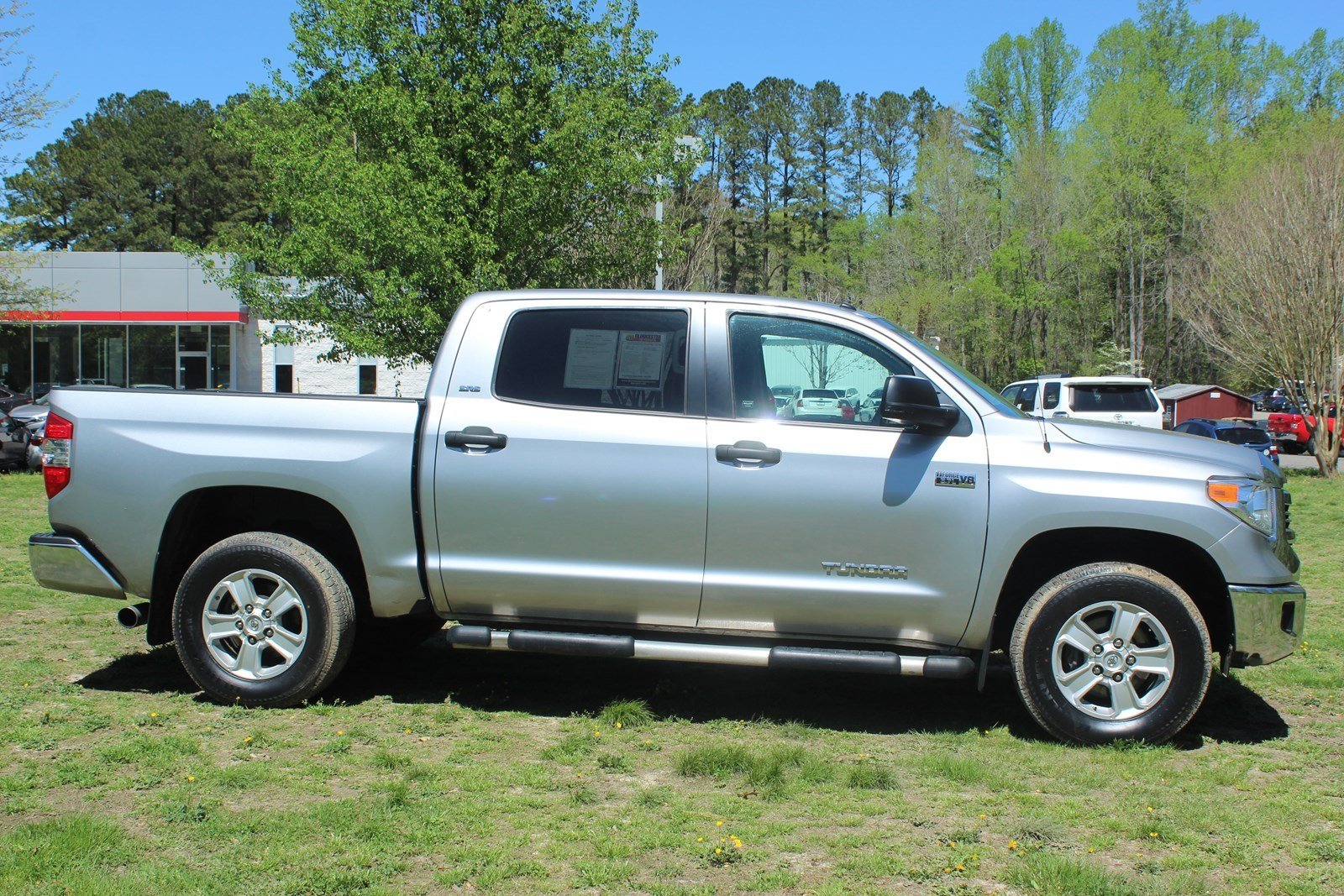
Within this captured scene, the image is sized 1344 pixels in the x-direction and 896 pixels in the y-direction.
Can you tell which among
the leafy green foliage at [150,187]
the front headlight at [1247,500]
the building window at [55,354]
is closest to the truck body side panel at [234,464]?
the front headlight at [1247,500]

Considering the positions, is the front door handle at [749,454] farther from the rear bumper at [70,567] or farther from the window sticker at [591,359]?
the rear bumper at [70,567]

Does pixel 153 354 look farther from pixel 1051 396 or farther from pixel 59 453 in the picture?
pixel 59 453

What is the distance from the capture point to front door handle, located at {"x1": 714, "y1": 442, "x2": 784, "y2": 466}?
4887 mm

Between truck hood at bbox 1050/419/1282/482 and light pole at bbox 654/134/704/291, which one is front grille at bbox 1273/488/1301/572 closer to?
truck hood at bbox 1050/419/1282/482

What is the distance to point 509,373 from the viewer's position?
5.24 m

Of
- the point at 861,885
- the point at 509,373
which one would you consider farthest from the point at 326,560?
the point at 861,885

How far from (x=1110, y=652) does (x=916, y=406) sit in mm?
1361

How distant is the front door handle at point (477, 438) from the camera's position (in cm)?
506

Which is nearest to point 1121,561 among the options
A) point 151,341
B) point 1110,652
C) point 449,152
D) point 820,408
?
point 1110,652

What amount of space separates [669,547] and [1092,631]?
187 centimetres

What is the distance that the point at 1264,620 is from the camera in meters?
4.72

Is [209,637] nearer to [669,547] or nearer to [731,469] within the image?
[669,547]

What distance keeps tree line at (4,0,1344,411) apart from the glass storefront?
16.7ft

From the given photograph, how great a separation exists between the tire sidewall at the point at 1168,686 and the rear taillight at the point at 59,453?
4.50m
